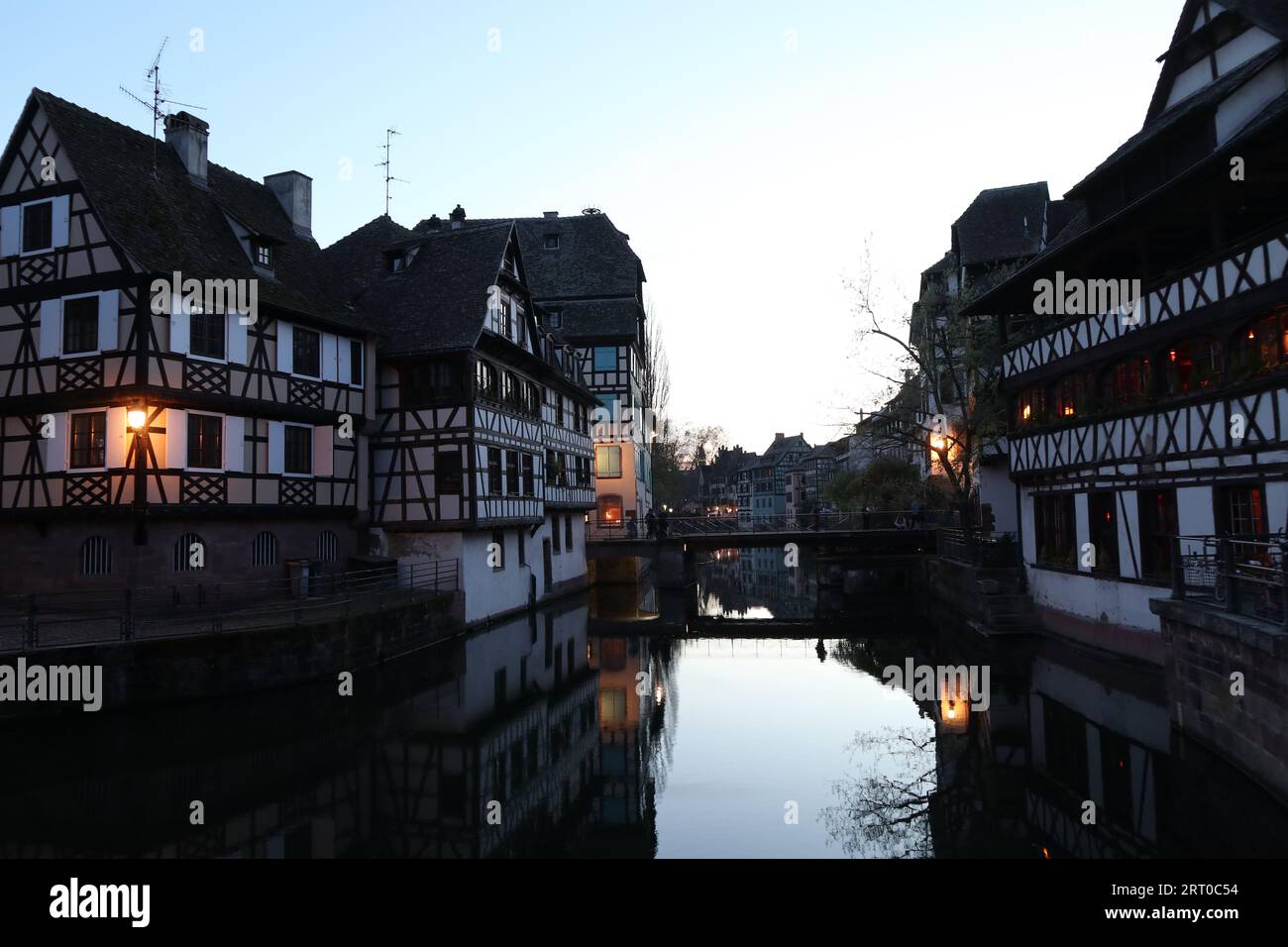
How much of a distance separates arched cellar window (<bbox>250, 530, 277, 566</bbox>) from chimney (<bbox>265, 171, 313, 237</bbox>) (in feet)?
41.2

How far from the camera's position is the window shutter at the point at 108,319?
20.2 metres

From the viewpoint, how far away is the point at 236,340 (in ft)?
72.5

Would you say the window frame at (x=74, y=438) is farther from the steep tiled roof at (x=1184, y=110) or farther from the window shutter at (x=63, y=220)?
the steep tiled roof at (x=1184, y=110)

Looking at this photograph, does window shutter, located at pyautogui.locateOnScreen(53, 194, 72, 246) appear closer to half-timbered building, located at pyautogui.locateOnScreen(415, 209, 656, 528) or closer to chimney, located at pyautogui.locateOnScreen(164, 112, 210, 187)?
chimney, located at pyautogui.locateOnScreen(164, 112, 210, 187)

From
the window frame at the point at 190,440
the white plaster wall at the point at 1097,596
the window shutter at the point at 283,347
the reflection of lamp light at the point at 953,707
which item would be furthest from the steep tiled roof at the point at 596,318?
the reflection of lamp light at the point at 953,707

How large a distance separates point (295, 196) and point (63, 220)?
34.4 ft

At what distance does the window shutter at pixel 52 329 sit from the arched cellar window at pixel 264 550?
6330mm

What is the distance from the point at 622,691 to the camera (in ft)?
65.6

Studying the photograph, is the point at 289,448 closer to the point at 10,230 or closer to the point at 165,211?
the point at 165,211

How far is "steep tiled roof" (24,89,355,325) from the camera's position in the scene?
68.2 ft

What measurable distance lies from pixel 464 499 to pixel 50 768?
14.6 meters

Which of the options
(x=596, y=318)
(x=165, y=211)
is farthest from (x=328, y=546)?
(x=596, y=318)
